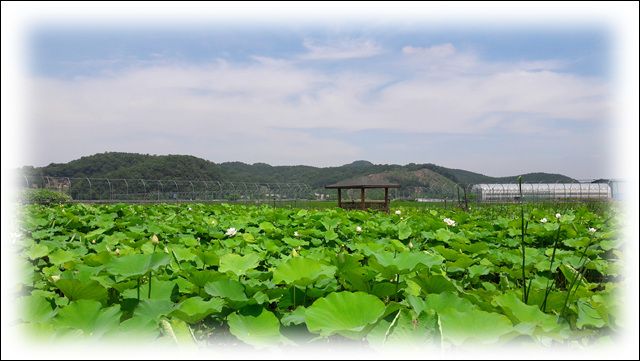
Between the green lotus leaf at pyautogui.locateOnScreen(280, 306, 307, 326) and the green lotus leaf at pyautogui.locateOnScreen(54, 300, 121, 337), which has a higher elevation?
the green lotus leaf at pyautogui.locateOnScreen(54, 300, 121, 337)

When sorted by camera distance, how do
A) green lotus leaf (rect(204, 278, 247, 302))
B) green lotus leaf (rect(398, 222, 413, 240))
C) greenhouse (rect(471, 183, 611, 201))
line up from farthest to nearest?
greenhouse (rect(471, 183, 611, 201))
green lotus leaf (rect(398, 222, 413, 240))
green lotus leaf (rect(204, 278, 247, 302))

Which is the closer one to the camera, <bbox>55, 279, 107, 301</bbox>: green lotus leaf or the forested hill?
<bbox>55, 279, 107, 301</bbox>: green lotus leaf

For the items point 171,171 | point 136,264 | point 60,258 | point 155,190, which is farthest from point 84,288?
point 171,171

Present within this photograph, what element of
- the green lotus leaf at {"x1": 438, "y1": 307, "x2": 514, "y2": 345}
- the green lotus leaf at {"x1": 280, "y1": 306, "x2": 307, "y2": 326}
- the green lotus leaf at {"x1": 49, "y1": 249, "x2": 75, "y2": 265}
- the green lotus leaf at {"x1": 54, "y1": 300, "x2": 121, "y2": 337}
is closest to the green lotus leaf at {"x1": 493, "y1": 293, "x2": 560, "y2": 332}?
the green lotus leaf at {"x1": 438, "y1": 307, "x2": 514, "y2": 345}

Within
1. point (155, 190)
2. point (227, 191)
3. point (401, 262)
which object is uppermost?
point (155, 190)

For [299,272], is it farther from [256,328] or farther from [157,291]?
[157,291]

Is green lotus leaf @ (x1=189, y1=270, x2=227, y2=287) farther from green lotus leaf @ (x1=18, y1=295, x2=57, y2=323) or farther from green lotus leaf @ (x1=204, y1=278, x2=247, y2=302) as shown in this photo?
green lotus leaf @ (x1=18, y1=295, x2=57, y2=323)
